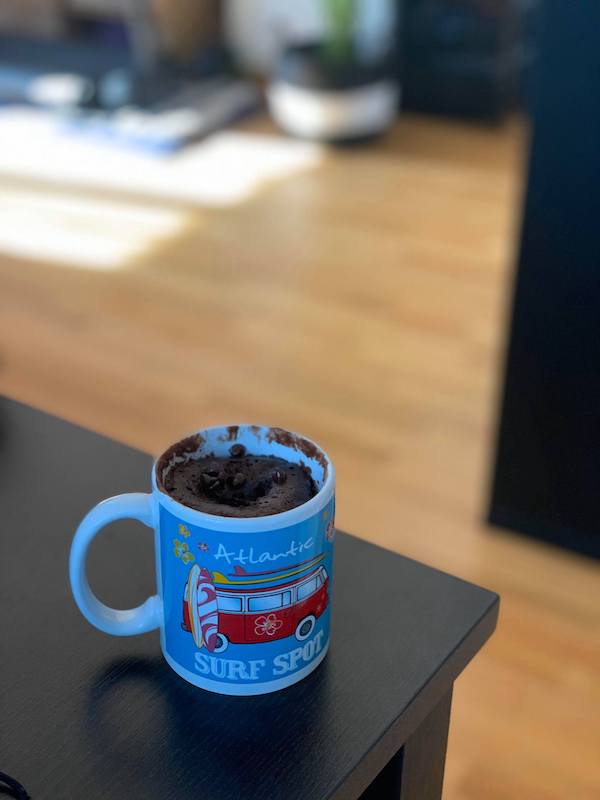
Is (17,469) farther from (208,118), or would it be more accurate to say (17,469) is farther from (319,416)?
(208,118)

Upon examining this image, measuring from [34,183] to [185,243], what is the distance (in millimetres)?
594

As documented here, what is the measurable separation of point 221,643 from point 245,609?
24 millimetres

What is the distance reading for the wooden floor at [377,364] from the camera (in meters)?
1.33

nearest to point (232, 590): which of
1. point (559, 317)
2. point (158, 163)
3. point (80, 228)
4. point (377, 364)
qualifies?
point (559, 317)

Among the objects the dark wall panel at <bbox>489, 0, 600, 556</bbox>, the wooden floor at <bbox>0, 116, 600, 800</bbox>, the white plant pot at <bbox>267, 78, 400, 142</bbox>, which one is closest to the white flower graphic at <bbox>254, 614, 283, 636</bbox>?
the wooden floor at <bbox>0, 116, 600, 800</bbox>

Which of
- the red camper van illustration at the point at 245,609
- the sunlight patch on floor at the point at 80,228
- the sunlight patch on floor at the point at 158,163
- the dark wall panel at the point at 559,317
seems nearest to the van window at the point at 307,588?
the red camper van illustration at the point at 245,609

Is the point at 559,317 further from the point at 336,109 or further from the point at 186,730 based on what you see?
the point at 336,109

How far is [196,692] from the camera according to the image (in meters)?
0.56

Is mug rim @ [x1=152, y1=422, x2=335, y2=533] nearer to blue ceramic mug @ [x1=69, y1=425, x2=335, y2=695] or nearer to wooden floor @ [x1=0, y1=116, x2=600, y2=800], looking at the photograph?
blue ceramic mug @ [x1=69, y1=425, x2=335, y2=695]

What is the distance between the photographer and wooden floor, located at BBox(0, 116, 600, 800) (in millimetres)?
1334

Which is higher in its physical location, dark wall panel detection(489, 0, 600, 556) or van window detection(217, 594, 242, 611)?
van window detection(217, 594, 242, 611)

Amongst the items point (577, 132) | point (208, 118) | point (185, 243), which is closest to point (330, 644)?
point (577, 132)

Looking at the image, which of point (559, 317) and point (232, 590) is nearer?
point (232, 590)

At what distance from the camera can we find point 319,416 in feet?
6.26
